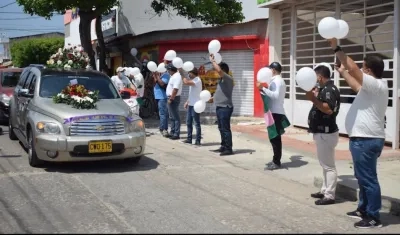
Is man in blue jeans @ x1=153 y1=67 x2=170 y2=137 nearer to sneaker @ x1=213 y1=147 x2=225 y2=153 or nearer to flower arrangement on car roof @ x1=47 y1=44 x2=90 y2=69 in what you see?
flower arrangement on car roof @ x1=47 y1=44 x2=90 y2=69

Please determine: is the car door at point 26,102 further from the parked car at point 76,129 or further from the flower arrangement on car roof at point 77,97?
the flower arrangement on car roof at point 77,97

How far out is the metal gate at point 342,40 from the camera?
428 inches

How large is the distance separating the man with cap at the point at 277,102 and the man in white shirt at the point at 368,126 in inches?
107

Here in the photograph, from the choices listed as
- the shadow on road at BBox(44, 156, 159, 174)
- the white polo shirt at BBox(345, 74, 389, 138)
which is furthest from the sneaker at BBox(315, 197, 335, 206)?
the shadow on road at BBox(44, 156, 159, 174)

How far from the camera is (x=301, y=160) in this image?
31.4ft

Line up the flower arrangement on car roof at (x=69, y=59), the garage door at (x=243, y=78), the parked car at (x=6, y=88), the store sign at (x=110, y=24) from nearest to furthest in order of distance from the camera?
the flower arrangement on car roof at (x=69, y=59)
the parked car at (x=6, y=88)
the garage door at (x=243, y=78)
the store sign at (x=110, y=24)

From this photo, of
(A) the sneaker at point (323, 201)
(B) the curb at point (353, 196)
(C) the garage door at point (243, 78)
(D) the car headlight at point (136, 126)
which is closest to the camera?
(B) the curb at point (353, 196)

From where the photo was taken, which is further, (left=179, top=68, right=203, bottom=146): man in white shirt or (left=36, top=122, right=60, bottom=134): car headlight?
(left=179, top=68, right=203, bottom=146): man in white shirt

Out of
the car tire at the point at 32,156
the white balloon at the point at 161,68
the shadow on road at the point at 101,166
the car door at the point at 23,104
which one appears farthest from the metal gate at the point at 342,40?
the car door at the point at 23,104

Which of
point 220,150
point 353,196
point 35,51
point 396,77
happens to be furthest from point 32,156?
point 35,51

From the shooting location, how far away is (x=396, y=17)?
10.3 meters

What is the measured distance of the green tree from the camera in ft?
52.1

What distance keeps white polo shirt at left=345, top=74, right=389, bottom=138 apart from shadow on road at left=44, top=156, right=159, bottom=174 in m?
4.17

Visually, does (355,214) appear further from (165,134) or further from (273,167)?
(165,134)
